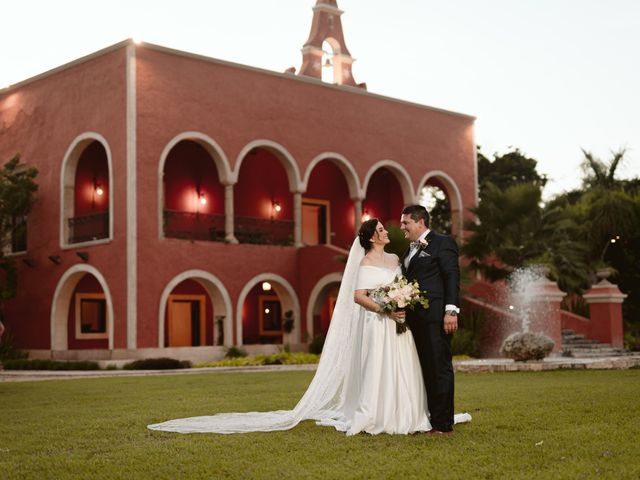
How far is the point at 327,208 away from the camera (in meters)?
29.3

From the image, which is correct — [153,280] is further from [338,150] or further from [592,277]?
[592,277]

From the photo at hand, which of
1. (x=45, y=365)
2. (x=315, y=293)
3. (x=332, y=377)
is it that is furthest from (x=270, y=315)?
(x=332, y=377)

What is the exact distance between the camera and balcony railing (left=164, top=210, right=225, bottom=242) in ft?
79.8

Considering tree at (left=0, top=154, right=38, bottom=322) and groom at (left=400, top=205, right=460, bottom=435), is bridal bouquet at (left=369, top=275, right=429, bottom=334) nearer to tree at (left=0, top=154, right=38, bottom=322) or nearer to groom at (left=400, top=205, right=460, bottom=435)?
groom at (left=400, top=205, right=460, bottom=435)

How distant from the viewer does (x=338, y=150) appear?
26.6 metres

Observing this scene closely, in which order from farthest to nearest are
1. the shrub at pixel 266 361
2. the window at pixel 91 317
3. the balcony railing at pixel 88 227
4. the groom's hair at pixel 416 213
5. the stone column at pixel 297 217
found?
the stone column at pixel 297 217 → the window at pixel 91 317 → the balcony railing at pixel 88 227 → the shrub at pixel 266 361 → the groom's hair at pixel 416 213

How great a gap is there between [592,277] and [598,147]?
734 cm

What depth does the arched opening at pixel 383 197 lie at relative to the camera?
30672 millimetres

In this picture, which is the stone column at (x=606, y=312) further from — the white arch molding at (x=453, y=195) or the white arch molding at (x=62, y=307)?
the white arch molding at (x=62, y=307)

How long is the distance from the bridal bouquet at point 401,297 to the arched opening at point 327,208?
2119 cm

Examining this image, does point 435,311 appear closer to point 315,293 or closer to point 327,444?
point 327,444

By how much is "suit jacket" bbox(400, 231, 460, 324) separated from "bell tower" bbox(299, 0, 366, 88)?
75.1 feet

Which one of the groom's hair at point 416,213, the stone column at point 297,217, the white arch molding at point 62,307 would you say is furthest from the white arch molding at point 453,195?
the groom's hair at point 416,213

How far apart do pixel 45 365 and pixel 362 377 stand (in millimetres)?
15351
